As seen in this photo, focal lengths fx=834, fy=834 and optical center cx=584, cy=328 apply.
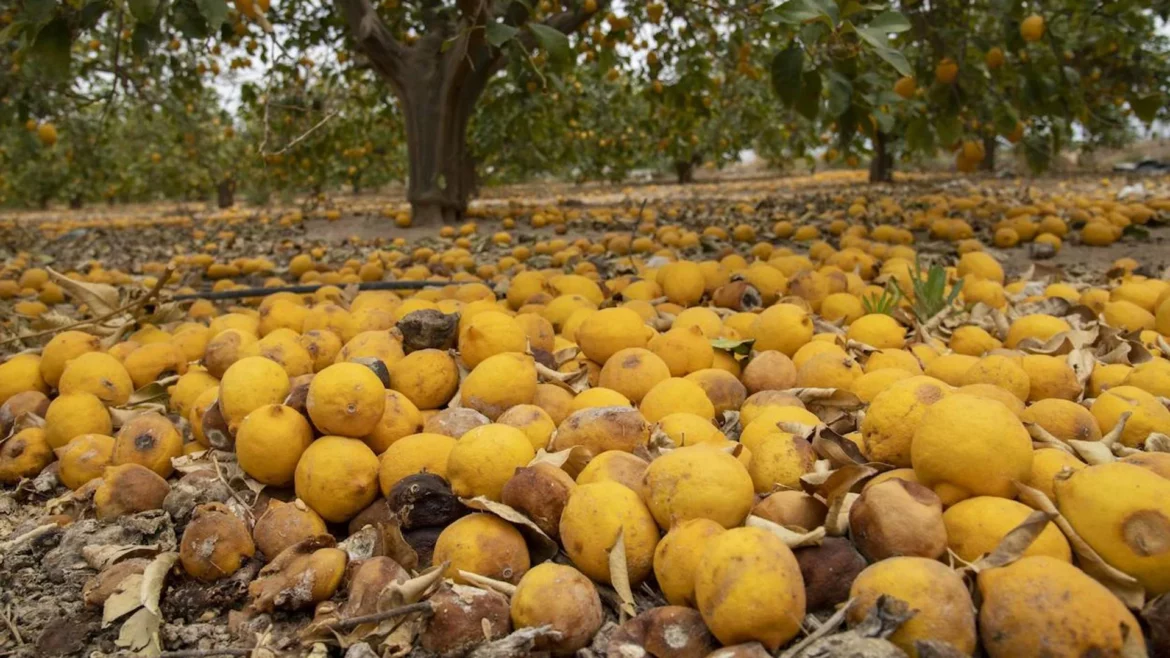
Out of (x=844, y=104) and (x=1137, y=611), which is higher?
(x=844, y=104)

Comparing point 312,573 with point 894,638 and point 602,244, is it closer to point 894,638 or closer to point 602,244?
point 894,638

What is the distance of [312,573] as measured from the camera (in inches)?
69.6

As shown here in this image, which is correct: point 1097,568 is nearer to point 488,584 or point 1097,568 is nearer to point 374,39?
point 488,584

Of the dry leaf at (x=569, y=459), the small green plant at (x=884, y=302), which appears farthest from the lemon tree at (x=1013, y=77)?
the dry leaf at (x=569, y=459)

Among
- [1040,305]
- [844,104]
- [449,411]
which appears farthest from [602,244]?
[449,411]

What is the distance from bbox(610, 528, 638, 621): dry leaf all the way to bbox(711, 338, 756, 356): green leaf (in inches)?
50.2

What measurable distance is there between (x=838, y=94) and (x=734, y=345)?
158 centimetres

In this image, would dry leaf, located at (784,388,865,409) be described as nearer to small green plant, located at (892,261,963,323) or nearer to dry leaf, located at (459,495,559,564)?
dry leaf, located at (459,495,559,564)

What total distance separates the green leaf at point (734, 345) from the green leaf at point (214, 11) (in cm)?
199

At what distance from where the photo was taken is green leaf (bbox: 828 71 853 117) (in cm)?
373

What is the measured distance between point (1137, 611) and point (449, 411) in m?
1.66

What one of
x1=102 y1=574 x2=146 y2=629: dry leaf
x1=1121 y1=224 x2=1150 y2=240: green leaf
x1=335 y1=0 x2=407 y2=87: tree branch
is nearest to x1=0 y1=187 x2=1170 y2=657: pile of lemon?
x1=102 y1=574 x2=146 y2=629: dry leaf

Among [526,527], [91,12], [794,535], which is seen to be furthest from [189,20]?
[794,535]

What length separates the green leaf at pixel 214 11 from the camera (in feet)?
9.22
